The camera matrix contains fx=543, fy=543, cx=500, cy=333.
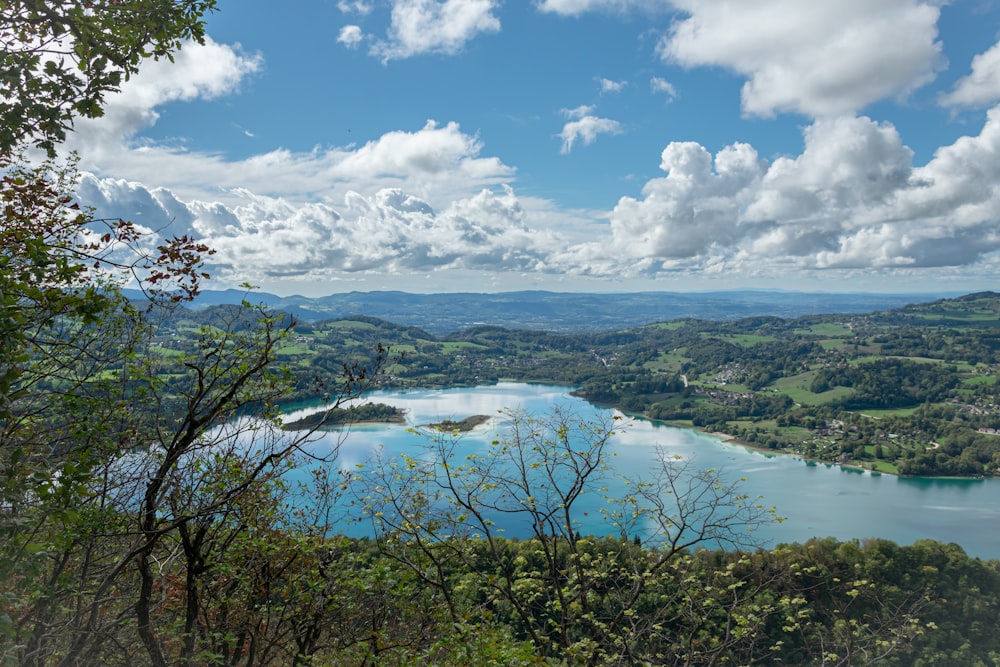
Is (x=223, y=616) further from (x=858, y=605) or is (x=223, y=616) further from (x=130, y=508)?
(x=858, y=605)

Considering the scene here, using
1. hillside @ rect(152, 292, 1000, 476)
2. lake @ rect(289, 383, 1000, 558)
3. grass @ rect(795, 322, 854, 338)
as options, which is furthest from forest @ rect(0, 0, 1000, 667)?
grass @ rect(795, 322, 854, 338)

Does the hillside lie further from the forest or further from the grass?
the forest

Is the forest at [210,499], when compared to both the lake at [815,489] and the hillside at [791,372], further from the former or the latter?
the lake at [815,489]

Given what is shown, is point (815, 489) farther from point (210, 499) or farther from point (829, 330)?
point (829, 330)

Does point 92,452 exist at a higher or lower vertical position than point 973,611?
higher

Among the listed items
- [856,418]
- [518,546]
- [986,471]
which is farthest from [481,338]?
[518,546]

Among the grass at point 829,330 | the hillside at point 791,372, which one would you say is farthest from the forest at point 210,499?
the grass at point 829,330

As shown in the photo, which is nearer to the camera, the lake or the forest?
the forest

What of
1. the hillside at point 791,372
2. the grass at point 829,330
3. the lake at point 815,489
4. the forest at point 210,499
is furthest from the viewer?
the grass at point 829,330

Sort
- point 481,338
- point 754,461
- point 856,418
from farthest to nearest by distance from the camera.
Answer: point 481,338, point 856,418, point 754,461
